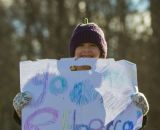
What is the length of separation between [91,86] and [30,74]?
0.27 metres

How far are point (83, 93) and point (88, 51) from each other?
0.19 m

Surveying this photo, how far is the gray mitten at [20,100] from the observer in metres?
2.75

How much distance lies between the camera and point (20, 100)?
2.75 m

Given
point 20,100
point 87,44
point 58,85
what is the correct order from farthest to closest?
point 87,44 < point 58,85 < point 20,100

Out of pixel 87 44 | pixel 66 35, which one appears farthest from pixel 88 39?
pixel 66 35

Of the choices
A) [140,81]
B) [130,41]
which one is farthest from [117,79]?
[130,41]

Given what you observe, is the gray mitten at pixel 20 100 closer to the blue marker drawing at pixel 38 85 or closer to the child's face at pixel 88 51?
the blue marker drawing at pixel 38 85

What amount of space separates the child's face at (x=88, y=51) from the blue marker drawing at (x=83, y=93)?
0.13m

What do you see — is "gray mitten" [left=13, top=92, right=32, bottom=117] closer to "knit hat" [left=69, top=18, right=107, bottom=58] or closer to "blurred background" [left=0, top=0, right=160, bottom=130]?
"knit hat" [left=69, top=18, right=107, bottom=58]

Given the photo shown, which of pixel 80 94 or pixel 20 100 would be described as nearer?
pixel 20 100

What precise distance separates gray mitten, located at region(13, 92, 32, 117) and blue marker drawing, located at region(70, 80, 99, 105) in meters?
0.20

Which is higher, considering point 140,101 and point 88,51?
point 88,51

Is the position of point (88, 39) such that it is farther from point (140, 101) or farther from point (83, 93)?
point (140, 101)

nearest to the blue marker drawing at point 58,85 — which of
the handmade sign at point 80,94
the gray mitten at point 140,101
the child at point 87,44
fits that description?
the handmade sign at point 80,94
